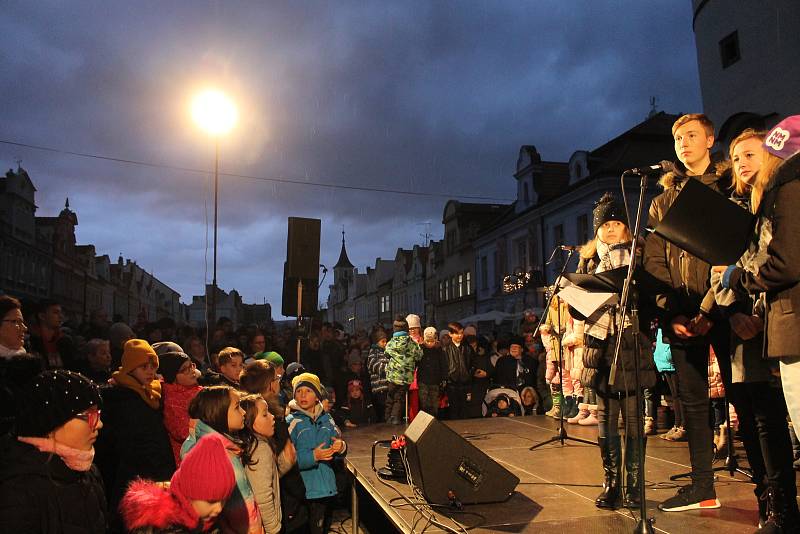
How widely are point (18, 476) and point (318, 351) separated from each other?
A: 9195 millimetres

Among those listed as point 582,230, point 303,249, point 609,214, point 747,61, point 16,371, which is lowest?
point 16,371

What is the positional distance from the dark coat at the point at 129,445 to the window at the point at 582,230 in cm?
2606

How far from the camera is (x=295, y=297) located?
9836 mm

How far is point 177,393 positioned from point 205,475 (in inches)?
78.9

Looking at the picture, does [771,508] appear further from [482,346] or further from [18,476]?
[482,346]

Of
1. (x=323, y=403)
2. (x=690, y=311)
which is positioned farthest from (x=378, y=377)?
(x=690, y=311)

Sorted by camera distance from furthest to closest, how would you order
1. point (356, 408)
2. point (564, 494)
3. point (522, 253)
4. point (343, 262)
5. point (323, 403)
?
point (343, 262), point (522, 253), point (356, 408), point (323, 403), point (564, 494)

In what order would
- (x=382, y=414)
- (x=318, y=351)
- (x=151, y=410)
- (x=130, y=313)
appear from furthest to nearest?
(x=130, y=313)
(x=318, y=351)
(x=382, y=414)
(x=151, y=410)

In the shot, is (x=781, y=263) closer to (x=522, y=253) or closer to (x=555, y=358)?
(x=555, y=358)

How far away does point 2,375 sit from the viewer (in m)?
4.13

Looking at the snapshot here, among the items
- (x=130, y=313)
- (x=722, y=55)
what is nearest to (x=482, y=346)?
(x=722, y=55)

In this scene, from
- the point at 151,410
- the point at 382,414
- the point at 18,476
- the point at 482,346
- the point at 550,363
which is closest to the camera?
the point at 18,476

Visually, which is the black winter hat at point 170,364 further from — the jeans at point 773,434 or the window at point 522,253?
the window at point 522,253

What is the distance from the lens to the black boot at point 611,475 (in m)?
3.90
